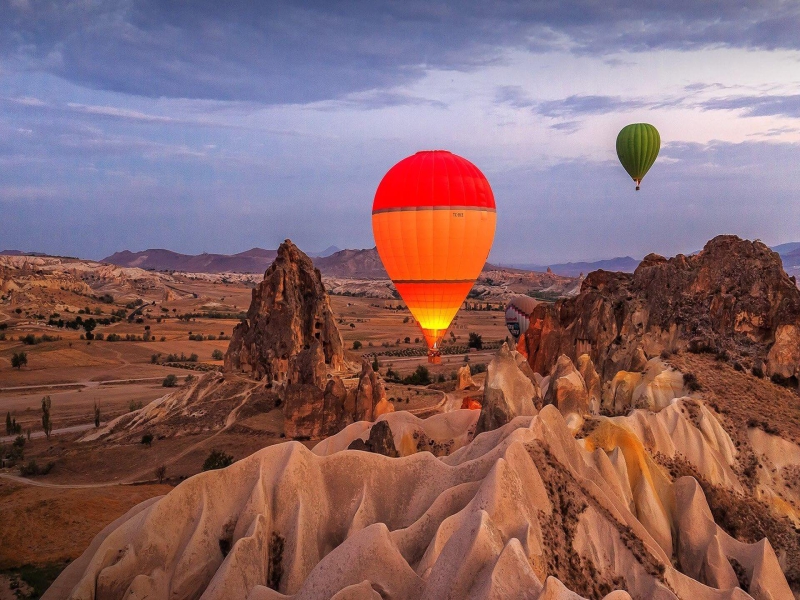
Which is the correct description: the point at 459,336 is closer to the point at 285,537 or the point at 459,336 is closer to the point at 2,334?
the point at 2,334

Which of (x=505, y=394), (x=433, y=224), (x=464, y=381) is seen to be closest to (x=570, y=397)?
(x=505, y=394)

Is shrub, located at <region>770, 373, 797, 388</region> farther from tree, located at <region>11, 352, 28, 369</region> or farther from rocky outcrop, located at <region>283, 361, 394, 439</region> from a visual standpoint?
tree, located at <region>11, 352, 28, 369</region>

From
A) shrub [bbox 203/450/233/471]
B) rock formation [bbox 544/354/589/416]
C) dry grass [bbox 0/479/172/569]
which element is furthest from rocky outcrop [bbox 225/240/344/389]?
rock formation [bbox 544/354/589/416]

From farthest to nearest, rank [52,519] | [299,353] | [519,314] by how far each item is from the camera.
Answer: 1. [519,314]
2. [299,353]
3. [52,519]

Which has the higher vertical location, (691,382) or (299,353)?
(691,382)

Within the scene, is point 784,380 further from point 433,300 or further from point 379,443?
point 433,300

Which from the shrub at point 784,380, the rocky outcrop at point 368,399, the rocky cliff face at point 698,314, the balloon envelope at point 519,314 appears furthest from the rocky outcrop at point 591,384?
the balloon envelope at point 519,314

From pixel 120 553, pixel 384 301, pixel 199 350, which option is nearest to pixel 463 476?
pixel 120 553
